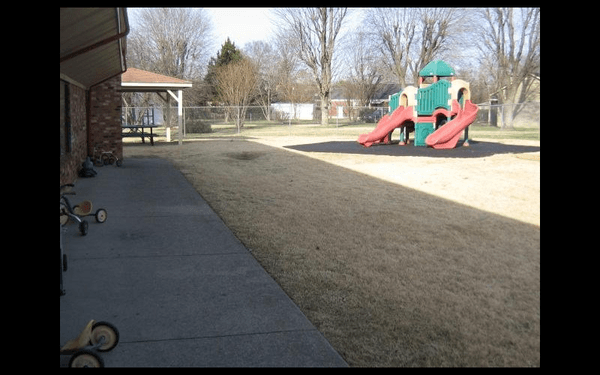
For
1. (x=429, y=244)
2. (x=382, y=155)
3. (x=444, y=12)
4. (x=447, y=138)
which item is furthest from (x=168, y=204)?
(x=444, y=12)

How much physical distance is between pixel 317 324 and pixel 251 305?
627mm

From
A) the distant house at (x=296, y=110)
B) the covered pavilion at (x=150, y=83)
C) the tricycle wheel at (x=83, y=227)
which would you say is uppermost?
the distant house at (x=296, y=110)

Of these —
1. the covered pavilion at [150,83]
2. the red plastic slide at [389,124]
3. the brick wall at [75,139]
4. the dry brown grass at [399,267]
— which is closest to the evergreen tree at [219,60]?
the covered pavilion at [150,83]

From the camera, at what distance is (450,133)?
68.5 ft

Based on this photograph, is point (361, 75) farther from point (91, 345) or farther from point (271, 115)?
point (91, 345)

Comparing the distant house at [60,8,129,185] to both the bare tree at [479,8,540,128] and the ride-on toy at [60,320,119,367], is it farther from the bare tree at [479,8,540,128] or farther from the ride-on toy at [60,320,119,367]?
the bare tree at [479,8,540,128]

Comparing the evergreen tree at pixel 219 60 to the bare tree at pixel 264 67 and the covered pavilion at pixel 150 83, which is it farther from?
the covered pavilion at pixel 150 83

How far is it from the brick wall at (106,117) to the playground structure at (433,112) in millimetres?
10964

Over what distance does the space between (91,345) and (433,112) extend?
20.4m

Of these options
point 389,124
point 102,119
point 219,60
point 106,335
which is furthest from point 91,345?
point 219,60

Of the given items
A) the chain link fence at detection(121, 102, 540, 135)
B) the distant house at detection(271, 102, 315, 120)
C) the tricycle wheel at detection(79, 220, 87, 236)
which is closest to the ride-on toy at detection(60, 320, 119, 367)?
the tricycle wheel at detection(79, 220, 87, 236)

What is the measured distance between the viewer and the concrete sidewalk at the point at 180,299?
353cm
